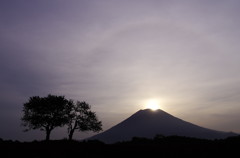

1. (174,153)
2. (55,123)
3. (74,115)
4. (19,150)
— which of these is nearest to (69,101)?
(74,115)

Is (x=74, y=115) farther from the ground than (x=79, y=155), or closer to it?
farther from the ground

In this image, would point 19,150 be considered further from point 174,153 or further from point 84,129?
point 84,129

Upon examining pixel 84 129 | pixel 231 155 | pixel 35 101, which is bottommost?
pixel 231 155

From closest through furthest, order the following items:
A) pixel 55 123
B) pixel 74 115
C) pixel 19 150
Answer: pixel 19 150
pixel 55 123
pixel 74 115

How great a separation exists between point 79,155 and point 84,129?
48.8 meters

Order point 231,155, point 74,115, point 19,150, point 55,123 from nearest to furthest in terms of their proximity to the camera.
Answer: point 231,155, point 19,150, point 55,123, point 74,115

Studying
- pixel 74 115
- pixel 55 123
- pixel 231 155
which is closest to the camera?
pixel 231 155

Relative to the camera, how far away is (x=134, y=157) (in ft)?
89.2

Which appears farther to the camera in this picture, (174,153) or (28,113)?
(28,113)

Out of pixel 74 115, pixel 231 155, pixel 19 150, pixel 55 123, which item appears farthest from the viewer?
pixel 74 115

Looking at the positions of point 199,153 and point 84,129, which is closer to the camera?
point 199,153

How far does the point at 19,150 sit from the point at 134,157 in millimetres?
13471

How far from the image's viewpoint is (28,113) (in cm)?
6862

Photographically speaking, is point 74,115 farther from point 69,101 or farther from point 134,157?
point 134,157
